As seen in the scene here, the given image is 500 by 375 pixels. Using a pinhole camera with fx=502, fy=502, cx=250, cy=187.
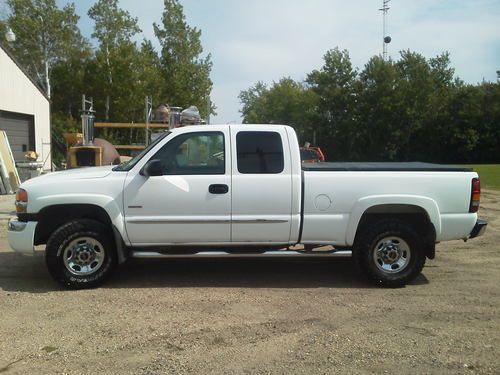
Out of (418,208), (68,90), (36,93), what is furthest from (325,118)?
(418,208)

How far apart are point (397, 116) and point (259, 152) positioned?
51.8 metres

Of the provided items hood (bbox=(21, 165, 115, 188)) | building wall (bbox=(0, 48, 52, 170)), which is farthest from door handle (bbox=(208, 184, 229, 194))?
building wall (bbox=(0, 48, 52, 170))

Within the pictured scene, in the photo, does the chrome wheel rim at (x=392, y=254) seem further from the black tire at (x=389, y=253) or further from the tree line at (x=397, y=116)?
the tree line at (x=397, y=116)

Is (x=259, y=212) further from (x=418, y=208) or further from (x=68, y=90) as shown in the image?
(x=68, y=90)

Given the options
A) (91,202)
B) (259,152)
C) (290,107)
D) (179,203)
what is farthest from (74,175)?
(290,107)

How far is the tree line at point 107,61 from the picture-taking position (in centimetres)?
3388

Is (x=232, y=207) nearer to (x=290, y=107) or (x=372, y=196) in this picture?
(x=372, y=196)

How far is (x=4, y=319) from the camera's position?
481 cm

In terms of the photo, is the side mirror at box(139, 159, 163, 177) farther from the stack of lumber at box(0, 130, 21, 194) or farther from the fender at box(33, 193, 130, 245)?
the stack of lumber at box(0, 130, 21, 194)

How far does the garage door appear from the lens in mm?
18219

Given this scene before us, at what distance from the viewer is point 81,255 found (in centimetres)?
578

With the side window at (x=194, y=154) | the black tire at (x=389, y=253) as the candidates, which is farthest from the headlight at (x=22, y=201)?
the black tire at (x=389, y=253)

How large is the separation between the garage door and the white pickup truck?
13.9 meters

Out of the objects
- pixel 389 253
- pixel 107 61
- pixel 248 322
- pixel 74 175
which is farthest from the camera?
pixel 107 61
